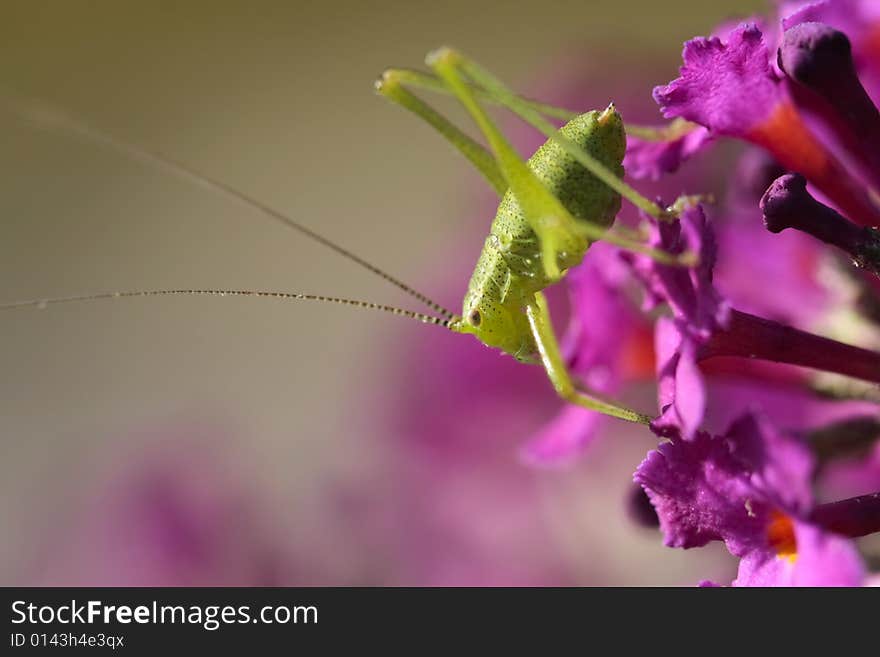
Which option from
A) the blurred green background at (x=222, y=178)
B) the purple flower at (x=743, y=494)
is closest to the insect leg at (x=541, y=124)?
the purple flower at (x=743, y=494)

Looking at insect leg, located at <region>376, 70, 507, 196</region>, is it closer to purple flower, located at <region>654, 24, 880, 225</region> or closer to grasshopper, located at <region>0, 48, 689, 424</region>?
grasshopper, located at <region>0, 48, 689, 424</region>

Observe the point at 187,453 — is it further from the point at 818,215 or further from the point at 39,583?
the point at 818,215

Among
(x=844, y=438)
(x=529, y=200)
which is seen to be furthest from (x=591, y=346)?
(x=844, y=438)

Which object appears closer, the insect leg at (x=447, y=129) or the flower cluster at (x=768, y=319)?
the flower cluster at (x=768, y=319)

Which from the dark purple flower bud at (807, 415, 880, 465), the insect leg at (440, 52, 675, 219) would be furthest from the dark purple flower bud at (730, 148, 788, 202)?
the dark purple flower bud at (807, 415, 880, 465)

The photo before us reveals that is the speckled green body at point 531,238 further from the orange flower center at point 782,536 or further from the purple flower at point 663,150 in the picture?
the orange flower center at point 782,536

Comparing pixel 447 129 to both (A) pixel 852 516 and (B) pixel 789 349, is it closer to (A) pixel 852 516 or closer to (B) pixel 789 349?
(B) pixel 789 349
